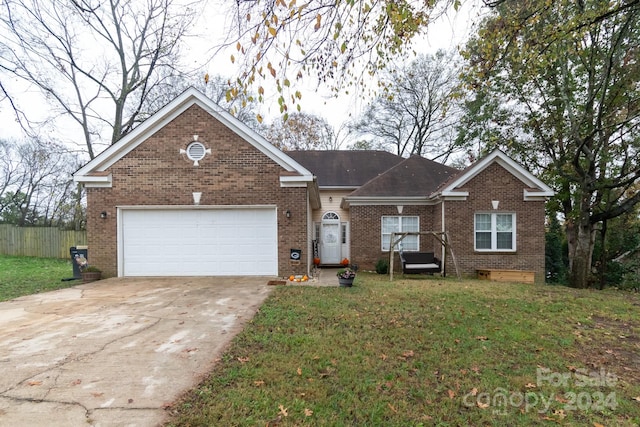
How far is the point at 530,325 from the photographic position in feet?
17.3

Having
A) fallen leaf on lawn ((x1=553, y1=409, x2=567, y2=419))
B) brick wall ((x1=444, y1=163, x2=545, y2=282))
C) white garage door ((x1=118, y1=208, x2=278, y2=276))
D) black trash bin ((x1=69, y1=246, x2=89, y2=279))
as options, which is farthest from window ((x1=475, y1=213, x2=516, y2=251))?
black trash bin ((x1=69, y1=246, x2=89, y2=279))

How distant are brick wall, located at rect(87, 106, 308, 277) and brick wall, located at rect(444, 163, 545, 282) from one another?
21.3ft

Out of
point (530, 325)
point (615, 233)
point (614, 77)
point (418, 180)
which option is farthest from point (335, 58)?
point (615, 233)

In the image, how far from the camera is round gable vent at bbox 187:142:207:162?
31.8 ft

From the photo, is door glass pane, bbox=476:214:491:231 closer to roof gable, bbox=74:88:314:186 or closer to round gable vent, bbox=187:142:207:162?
roof gable, bbox=74:88:314:186

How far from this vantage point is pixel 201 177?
968 centimetres

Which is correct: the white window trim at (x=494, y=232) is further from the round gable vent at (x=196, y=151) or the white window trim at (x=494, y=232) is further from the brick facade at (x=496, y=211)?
the round gable vent at (x=196, y=151)

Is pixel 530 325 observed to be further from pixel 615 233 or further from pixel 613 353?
pixel 615 233

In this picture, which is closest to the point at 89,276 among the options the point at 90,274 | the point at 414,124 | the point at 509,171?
the point at 90,274

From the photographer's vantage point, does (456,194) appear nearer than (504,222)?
Yes

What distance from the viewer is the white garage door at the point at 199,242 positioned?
32.2 ft

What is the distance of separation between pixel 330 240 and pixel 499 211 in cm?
774

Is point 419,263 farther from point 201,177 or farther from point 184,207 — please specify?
point 184,207

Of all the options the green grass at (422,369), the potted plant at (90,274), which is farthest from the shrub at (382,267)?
the potted plant at (90,274)
